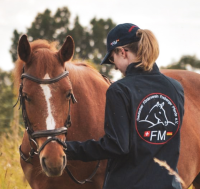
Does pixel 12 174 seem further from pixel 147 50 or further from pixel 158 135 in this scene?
pixel 147 50

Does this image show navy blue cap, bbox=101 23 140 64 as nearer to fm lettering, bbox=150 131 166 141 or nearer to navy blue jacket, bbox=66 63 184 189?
navy blue jacket, bbox=66 63 184 189

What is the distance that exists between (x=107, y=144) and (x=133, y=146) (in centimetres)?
19

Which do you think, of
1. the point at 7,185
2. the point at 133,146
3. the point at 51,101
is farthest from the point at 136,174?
the point at 7,185

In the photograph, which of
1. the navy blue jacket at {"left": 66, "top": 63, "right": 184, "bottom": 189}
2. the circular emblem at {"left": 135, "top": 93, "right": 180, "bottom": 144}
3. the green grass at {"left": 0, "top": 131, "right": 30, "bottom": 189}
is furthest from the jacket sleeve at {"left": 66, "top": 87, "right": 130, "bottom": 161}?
the green grass at {"left": 0, "top": 131, "right": 30, "bottom": 189}

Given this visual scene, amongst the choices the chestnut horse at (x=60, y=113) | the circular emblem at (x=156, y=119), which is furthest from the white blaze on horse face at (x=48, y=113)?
the circular emblem at (x=156, y=119)

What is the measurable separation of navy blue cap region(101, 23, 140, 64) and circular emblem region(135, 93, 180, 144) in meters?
0.50

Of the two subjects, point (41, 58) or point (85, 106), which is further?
point (85, 106)

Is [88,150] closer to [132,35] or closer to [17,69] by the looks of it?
[132,35]

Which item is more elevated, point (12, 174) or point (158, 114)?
point (158, 114)

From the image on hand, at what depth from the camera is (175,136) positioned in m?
2.81

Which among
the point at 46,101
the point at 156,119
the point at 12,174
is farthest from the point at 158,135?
the point at 12,174

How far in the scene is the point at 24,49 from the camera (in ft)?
10.8

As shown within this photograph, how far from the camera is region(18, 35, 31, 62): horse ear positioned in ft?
10.6

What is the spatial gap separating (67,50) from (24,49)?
0.40 m
